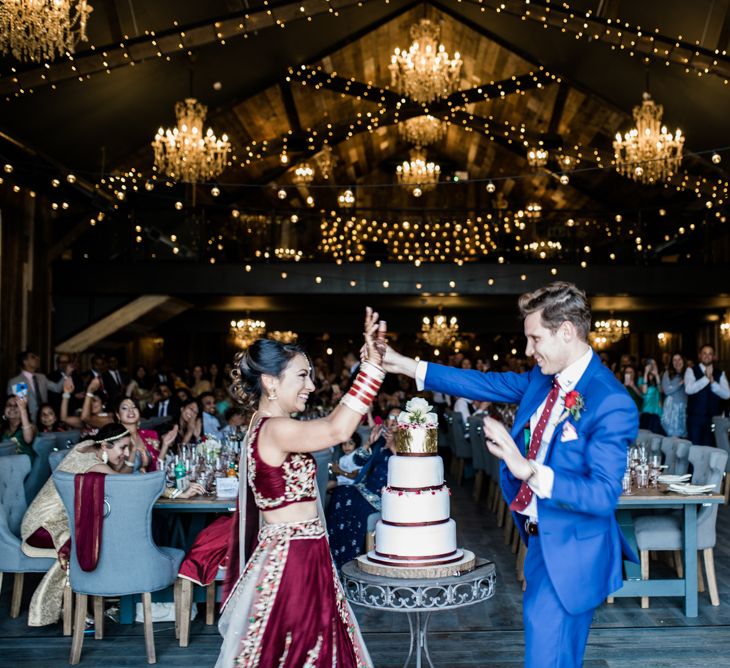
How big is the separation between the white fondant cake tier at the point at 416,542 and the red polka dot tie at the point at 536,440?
56 cm

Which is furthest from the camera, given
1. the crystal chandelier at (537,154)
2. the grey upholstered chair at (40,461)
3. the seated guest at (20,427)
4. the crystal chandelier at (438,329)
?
the crystal chandelier at (438,329)

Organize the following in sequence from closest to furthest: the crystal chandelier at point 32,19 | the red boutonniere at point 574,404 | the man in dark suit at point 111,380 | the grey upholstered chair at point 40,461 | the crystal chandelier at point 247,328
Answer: the red boutonniere at point 574,404, the crystal chandelier at point 32,19, the grey upholstered chair at point 40,461, the man in dark suit at point 111,380, the crystal chandelier at point 247,328

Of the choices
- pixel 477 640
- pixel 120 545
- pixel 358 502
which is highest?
pixel 120 545

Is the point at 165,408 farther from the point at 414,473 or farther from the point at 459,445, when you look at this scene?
the point at 414,473

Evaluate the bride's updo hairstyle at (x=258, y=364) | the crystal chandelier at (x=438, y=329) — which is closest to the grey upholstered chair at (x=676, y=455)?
the bride's updo hairstyle at (x=258, y=364)

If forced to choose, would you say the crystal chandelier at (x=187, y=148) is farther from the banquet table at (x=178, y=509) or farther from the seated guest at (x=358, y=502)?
the banquet table at (x=178, y=509)

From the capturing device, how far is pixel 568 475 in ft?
7.98

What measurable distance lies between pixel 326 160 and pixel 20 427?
11.9m

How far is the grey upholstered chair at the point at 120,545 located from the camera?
4.38 m

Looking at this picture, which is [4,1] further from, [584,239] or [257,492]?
[584,239]

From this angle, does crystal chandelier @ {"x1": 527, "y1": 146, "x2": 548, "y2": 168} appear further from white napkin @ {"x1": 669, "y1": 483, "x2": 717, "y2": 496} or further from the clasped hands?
the clasped hands

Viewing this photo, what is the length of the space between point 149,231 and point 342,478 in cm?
955

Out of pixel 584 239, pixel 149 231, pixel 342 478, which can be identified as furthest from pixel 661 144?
pixel 149 231

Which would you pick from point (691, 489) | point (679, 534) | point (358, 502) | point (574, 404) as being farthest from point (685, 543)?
point (574, 404)
